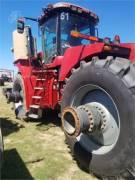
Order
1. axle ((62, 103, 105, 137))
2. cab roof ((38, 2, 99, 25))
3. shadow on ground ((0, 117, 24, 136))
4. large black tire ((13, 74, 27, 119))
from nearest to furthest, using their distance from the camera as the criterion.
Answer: axle ((62, 103, 105, 137))
cab roof ((38, 2, 99, 25))
shadow on ground ((0, 117, 24, 136))
large black tire ((13, 74, 27, 119))

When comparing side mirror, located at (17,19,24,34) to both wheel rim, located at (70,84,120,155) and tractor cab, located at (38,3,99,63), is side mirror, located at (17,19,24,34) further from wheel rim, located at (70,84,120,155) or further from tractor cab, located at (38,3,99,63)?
wheel rim, located at (70,84,120,155)

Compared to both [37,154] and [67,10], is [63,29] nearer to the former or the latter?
[67,10]

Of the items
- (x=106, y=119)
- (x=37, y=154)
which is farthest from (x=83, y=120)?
(x=37, y=154)

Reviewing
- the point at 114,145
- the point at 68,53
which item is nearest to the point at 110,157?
A: the point at 114,145

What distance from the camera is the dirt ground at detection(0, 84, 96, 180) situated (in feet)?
11.5

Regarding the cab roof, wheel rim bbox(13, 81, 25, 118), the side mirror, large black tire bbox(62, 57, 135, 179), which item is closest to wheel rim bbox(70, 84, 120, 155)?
large black tire bbox(62, 57, 135, 179)

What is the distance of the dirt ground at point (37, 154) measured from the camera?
11.5ft

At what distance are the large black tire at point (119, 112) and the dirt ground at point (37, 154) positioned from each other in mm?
289

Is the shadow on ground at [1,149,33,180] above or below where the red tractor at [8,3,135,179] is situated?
below

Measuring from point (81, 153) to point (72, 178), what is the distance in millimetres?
363

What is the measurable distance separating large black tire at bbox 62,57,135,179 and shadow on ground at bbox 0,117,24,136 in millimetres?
2504

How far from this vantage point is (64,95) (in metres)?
3.97

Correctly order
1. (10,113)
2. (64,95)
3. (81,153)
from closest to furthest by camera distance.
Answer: (81,153) < (64,95) < (10,113)

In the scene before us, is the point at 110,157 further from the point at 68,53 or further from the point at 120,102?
the point at 68,53
